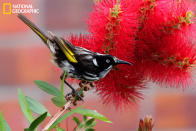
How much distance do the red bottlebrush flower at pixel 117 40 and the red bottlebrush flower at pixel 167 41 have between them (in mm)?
13

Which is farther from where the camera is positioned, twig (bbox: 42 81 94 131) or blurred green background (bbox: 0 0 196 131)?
blurred green background (bbox: 0 0 196 131)

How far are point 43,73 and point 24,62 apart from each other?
5cm

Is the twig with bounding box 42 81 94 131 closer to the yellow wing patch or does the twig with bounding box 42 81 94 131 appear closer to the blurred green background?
the yellow wing patch

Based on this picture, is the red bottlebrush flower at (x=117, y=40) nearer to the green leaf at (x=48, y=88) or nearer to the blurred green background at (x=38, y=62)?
the green leaf at (x=48, y=88)

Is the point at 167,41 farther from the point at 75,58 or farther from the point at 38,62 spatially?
the point at 38,62

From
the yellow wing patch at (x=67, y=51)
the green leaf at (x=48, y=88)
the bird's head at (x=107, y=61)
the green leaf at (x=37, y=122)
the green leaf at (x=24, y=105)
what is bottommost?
the green leaf at (x=37, y=122)

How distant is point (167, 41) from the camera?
32cm

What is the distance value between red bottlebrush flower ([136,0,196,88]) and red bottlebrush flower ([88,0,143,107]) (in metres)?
0.01

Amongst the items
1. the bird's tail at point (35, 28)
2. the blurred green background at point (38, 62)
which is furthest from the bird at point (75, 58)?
the blurred green background at point (38, 62)

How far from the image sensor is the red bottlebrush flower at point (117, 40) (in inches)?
11.9

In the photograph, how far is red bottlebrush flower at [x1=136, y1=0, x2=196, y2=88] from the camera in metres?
0.32

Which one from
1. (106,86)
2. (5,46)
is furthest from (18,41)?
(106,86)

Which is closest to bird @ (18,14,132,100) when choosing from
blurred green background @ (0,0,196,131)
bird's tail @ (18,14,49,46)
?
bird's tail @ (18,14,49,46)

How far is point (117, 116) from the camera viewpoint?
769mm
